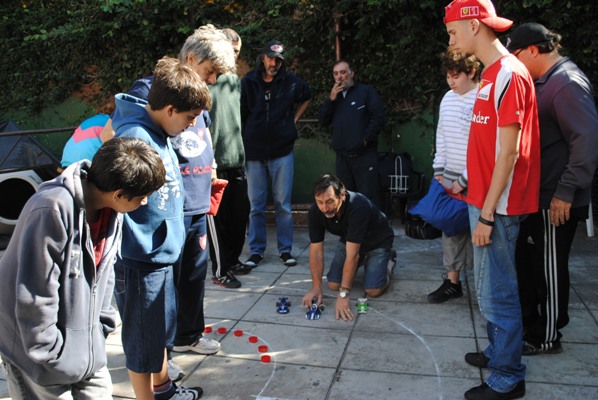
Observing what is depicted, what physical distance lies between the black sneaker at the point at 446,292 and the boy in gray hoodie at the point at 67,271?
280cm

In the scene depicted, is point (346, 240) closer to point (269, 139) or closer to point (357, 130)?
point (269, 139)

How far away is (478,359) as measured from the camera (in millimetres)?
3260

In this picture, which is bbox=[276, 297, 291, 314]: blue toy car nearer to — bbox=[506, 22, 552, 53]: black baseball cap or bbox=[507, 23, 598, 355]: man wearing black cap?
bbox=[507, 23, 598, 355]: man wearing black cap

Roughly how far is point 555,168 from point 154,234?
2162 millimetres

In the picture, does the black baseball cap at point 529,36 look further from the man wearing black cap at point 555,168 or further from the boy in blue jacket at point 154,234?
the boy in blue jacket at point 154,234

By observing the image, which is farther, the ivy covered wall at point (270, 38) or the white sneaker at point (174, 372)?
the ivy covered wall at point (270, 38)

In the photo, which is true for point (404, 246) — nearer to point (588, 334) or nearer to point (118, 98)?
point (588, 334)

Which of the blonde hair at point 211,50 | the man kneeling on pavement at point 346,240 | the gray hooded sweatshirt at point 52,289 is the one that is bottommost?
the man kneeling on pavement at point 346,240

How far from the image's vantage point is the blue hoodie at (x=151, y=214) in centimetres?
249

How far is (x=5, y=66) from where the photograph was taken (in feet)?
28.7

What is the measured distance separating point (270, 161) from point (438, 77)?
2842mm

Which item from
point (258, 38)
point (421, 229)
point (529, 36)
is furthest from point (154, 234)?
point (258, 38)

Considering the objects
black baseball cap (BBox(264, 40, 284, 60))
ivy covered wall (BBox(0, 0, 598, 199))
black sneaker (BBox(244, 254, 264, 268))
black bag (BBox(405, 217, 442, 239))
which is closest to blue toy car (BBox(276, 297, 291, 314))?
black sneaker (BBox(244, 254, 264, 268))

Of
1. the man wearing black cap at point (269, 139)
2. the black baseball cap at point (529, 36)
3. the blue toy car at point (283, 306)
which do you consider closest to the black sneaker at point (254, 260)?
the man wearing black cap at point (269, 139)
